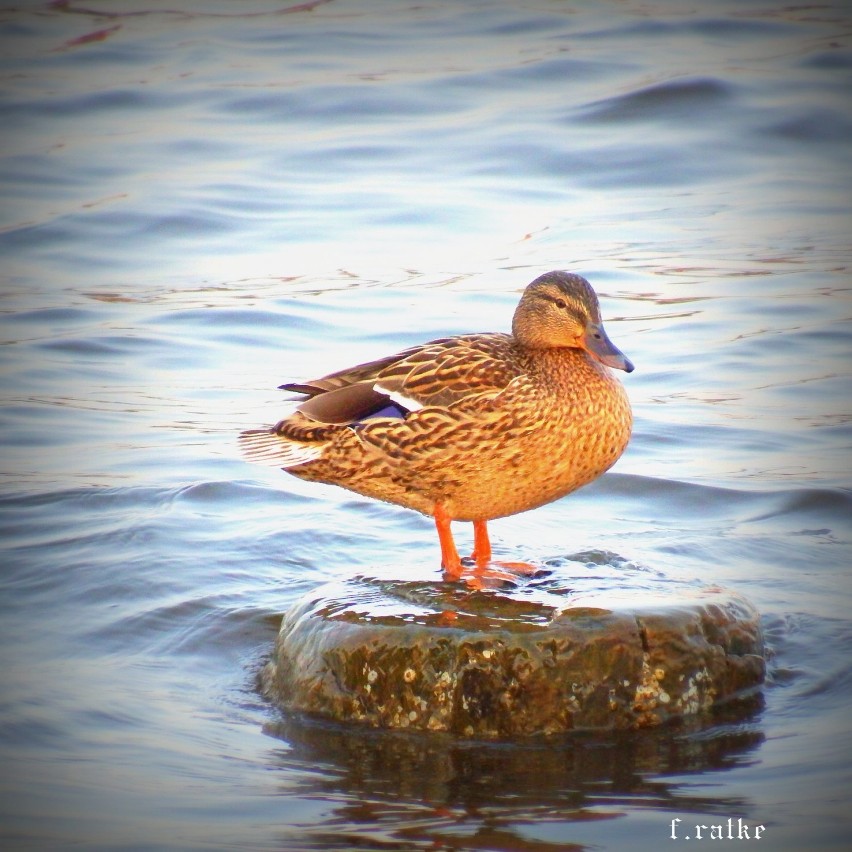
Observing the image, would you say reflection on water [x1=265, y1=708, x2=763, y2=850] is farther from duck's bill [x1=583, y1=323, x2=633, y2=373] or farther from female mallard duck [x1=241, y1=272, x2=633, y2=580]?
duck's bill [x1=583, y1=323, x2=633, y2=373]

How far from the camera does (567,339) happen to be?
5793mm

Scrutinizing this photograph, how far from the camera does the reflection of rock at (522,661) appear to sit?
495 centimetres

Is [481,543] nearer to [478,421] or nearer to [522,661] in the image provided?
[478,421]

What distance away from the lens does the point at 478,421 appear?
5.47 metres

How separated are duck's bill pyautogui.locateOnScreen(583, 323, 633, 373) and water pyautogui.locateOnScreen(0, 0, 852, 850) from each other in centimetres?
88

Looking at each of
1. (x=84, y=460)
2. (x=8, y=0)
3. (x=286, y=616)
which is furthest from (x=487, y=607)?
(x=8, y=0)

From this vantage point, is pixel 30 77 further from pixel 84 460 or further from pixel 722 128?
pixel 84 460

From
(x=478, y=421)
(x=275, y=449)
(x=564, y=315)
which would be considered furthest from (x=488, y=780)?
(x=564, y=315)

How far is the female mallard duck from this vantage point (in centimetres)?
549

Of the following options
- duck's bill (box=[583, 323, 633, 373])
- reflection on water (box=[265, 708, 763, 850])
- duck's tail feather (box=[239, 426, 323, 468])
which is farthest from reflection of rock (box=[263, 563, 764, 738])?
duck's bill (box=[583, 323, 633, 373])

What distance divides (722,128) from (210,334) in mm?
6697

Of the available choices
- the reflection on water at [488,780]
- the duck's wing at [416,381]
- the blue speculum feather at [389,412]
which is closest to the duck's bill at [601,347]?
the duck's wing at [416,381]

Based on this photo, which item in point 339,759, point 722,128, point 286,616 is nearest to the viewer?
point 339,759

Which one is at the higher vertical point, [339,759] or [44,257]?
[44,257]
